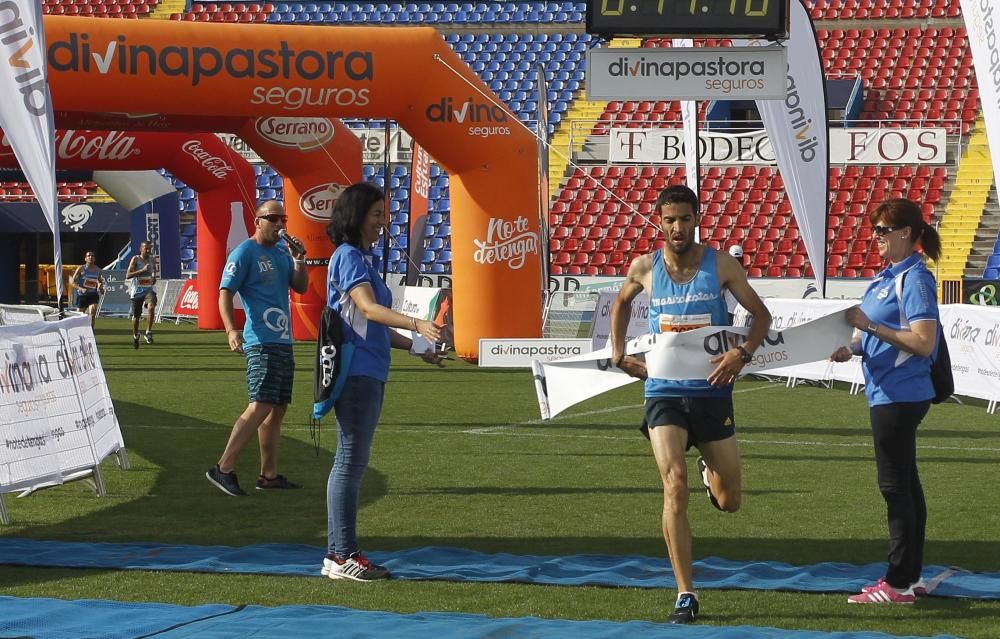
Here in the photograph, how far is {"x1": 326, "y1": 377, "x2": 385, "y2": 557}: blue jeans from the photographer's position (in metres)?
6.34

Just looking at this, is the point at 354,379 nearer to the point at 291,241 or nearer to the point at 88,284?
the point at 291,241

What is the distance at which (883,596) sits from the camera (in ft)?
19.2

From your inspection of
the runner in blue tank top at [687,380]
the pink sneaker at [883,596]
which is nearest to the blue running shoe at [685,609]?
the runner in blue tank top at [687,380]

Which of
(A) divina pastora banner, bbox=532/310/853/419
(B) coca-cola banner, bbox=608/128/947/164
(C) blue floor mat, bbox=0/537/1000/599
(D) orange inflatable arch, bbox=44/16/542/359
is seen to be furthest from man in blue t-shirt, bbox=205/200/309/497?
(B) coca-cola banner, bbox=608/128/947/164

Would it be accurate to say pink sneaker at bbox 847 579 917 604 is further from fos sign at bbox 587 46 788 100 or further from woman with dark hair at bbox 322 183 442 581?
fos sign at bbox 587 46 788 100

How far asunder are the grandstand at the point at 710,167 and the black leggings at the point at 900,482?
2018 centimetres

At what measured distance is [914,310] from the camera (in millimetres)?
5781

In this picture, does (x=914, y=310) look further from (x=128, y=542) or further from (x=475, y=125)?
(x=475, y=125)

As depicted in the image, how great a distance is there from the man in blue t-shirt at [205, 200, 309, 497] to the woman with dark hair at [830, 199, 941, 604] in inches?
160

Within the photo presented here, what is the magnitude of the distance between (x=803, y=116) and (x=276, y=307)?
8363 millimetres

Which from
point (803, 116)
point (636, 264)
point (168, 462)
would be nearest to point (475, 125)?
point (803, 116)

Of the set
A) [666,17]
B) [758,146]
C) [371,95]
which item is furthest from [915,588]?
[758,146]

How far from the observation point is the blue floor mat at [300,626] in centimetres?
518

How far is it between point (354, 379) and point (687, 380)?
1.55 m
